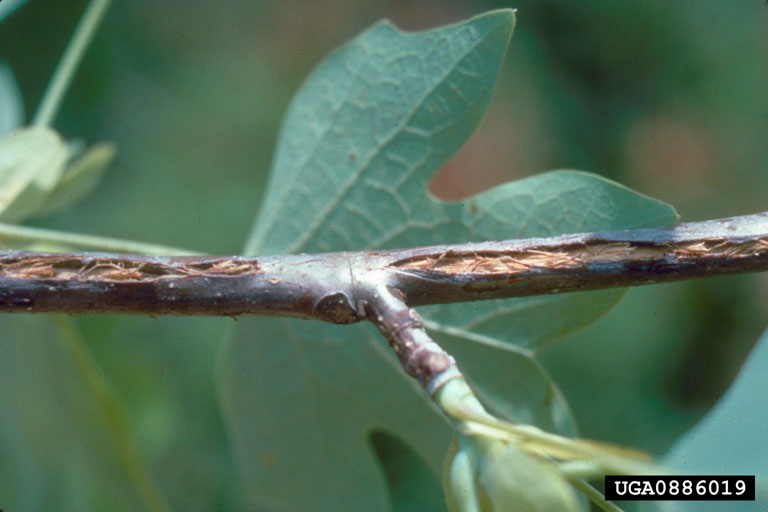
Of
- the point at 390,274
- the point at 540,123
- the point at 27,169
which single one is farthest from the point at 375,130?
the point at 540,123

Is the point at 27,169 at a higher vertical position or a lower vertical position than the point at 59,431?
higher

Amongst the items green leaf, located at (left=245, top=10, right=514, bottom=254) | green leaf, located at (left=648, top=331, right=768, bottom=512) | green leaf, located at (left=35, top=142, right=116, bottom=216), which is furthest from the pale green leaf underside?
green leaf, located at (left=35, top=142, right=116, bottom=216)

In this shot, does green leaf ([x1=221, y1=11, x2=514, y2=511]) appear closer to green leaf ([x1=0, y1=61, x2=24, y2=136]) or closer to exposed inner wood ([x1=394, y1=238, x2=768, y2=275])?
exposed inner wood ([x1=394, y1=238, x2=768, y2=275])

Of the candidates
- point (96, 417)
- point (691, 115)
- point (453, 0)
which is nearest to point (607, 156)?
point (691, 115)

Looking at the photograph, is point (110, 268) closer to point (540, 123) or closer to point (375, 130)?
point (375, 130)

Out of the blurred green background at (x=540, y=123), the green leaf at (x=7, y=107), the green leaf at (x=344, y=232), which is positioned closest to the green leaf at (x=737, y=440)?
the green leaf at (x=344, y=232)

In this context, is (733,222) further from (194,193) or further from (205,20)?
(205,20)

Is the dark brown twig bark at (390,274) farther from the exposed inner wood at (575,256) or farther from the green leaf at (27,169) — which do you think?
the green leaf at (27,169)
